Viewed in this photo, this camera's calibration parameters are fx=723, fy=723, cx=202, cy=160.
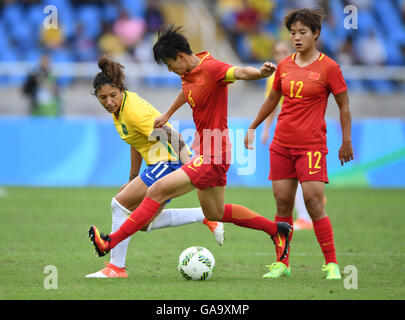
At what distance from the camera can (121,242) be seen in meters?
6.87

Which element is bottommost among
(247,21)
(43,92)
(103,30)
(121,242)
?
(121,242)

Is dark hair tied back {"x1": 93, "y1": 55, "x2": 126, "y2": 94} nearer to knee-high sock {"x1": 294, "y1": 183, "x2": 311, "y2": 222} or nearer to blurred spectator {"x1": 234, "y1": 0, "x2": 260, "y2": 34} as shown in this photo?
knee-high sock {"x1": 294, "y1": 183, "x2": 311, "y2": 222}

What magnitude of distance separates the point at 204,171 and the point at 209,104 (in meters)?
0.60

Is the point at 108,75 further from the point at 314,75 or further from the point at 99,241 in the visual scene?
the point at 314,75

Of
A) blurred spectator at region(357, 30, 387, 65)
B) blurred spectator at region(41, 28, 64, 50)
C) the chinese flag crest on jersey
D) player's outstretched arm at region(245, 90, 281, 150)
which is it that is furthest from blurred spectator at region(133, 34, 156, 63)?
the chinese flag crest on jersey

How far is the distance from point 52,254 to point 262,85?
44.4 feet

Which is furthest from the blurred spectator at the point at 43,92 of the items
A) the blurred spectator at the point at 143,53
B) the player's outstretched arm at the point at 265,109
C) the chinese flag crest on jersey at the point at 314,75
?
the chinese flag crest on jersey at the point at 314,75

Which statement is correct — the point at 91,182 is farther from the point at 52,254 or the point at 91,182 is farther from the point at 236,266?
the point at 236,266

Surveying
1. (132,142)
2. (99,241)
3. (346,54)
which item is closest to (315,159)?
(132,142)

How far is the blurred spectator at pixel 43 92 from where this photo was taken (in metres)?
17.9

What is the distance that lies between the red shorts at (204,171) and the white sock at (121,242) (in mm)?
838

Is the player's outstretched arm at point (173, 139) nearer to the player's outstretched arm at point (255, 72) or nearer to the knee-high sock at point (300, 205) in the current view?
the player's outstretched arm at point (255, 72)

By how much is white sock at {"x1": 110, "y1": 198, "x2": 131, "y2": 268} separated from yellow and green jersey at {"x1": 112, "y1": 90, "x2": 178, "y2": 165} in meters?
0.53
